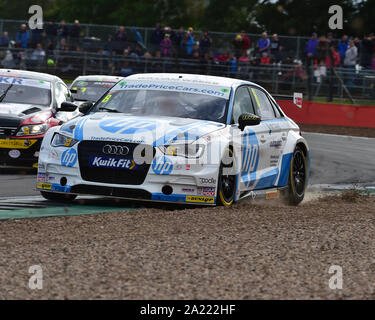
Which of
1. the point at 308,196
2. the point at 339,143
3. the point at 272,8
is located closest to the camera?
the point at 308,196

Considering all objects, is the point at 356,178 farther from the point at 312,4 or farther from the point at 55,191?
the point at 312,4

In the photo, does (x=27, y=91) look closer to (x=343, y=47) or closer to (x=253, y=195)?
(x=253, y=195)

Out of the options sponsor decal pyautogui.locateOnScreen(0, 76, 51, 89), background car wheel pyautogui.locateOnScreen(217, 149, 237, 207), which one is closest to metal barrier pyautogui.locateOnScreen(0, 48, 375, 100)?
sponsor decal pyautogui.locateOnScreen(0, 76, 51, 89)

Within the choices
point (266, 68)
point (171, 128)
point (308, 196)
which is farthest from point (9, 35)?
point (171, 128)

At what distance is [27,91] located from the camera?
1452 centimetres

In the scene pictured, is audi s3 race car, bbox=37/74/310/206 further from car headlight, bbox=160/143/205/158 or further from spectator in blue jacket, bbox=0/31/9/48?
spectator in blue jacket, bbox=0/31/9/48

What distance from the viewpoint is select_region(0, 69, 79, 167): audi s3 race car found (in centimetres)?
1324

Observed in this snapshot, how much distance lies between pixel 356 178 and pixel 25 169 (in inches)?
207

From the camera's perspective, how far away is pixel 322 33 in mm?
46156

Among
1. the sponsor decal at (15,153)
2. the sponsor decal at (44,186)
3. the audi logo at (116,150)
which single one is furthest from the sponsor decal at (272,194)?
the sponsor decal at (15,153)

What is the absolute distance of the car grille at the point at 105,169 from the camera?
943 cm

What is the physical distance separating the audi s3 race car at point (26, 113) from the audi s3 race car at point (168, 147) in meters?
2.69

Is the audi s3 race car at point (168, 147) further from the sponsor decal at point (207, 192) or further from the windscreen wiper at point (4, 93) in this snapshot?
the windscreen wiper at point (4, 93)

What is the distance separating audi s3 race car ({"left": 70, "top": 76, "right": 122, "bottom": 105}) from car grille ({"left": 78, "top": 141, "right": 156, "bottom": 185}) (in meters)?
9.54
